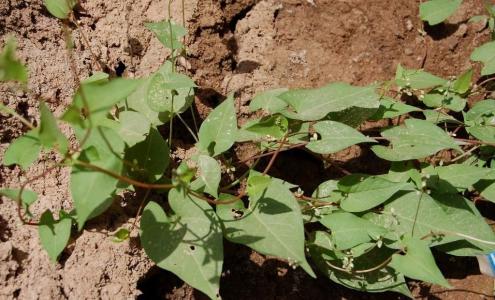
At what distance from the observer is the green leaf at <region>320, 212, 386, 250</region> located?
1941mm

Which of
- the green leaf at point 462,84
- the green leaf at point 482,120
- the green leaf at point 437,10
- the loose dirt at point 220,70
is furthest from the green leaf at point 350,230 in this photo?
the green leaf at point 437,10

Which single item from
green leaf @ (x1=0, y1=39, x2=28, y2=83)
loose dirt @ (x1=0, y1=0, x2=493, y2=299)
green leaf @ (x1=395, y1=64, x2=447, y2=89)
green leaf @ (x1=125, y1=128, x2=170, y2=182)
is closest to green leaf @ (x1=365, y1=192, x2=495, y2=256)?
loose dirt @ (x1=0, y1=0, x2=493, y2=299)

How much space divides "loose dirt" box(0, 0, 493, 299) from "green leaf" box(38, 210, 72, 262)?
0.49ft

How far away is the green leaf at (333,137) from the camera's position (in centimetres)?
198

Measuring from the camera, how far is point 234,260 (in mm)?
2141

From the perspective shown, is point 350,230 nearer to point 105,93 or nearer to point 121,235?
point 121,235

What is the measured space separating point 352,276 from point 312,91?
2.40 feet

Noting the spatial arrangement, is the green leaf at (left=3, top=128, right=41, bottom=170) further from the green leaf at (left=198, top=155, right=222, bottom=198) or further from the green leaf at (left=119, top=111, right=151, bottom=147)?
the green leaf at (left=198, top=155, right=222, bottom=198)

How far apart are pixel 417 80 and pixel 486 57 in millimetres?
376

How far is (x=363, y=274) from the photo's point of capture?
205cm

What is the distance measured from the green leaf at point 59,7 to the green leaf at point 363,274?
1.31m

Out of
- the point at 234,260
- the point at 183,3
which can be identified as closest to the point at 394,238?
the point at 234,260

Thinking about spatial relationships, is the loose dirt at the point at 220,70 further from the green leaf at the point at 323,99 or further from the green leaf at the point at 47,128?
the green leaf at the point at 47,128

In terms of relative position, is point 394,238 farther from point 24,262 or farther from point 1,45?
point 1,45
